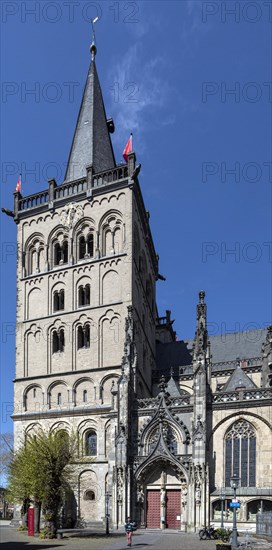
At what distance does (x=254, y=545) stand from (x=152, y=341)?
36676 millimetres

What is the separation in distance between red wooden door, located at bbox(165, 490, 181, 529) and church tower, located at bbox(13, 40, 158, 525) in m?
5.95

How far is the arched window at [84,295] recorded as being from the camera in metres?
51.2

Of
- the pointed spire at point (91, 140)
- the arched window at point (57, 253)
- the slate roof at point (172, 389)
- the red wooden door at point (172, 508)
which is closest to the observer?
the red wooden door at point (172, 508)

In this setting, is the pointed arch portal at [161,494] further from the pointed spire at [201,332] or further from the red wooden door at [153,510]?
the pointed spire at [201,332]

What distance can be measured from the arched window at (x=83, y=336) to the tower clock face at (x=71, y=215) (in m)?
9.90

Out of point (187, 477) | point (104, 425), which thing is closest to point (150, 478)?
point (187, 477)

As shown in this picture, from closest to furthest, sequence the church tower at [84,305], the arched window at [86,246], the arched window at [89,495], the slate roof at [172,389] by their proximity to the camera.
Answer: the arched window at [89,495] < the slate roof at [172,389] < the church tower at [84,305] < the arched window at [86,246]

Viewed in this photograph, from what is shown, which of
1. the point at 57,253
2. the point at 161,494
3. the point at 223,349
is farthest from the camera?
the point at 223,349

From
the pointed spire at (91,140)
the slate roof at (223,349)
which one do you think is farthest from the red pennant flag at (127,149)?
the slate roof at (223,349)

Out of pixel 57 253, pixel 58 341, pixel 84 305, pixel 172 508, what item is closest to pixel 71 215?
pixel 57 253

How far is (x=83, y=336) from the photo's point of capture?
1988 inches

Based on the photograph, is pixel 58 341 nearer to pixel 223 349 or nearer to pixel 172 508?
pixel 223 349

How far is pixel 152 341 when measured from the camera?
199 ft

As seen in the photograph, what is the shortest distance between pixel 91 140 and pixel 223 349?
25056 millimetres
